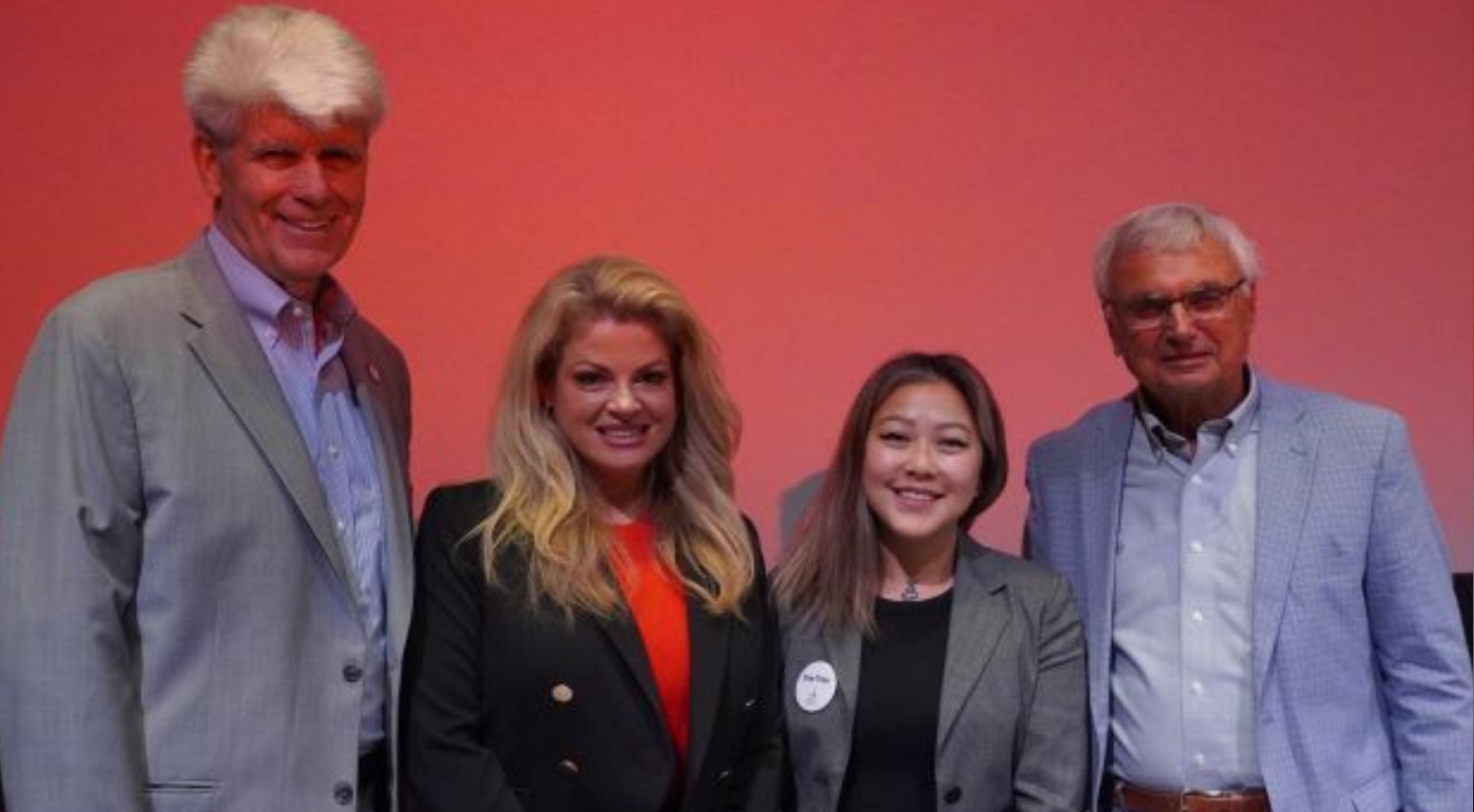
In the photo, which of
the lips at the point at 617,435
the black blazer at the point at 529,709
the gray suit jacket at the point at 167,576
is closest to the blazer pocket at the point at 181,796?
the gray suit jacket at the point at 167,576

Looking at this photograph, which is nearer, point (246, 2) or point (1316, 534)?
point (1316, 534)

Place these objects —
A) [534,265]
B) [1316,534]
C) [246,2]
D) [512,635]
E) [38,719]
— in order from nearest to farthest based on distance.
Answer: [38,719]
[512,635]
[1316,534]
[246,2]
[534,265]

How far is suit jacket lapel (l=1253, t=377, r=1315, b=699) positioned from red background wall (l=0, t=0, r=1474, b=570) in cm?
69

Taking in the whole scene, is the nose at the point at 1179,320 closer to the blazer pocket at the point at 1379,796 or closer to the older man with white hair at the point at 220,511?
the blazer pocket at the point at 1379,796

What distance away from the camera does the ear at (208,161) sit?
203cm

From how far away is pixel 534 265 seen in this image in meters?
3.12

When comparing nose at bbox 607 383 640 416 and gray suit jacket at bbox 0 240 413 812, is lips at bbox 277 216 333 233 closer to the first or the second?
gray suit jacket at bbox 0 240 413 812

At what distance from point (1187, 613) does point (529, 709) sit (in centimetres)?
111

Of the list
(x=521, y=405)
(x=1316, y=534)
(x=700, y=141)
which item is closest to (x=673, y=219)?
(x=700, y=141)

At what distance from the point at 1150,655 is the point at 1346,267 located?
120 centimetres

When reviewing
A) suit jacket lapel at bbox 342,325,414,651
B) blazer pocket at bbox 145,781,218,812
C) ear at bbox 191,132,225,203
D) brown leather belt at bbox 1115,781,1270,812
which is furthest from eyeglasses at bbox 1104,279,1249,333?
blazer pocket at bbox 145,781,218,812

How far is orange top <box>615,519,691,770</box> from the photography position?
7.66 ft

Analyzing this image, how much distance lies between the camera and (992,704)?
2523 millimetres

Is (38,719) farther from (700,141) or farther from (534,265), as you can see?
(700,141)
